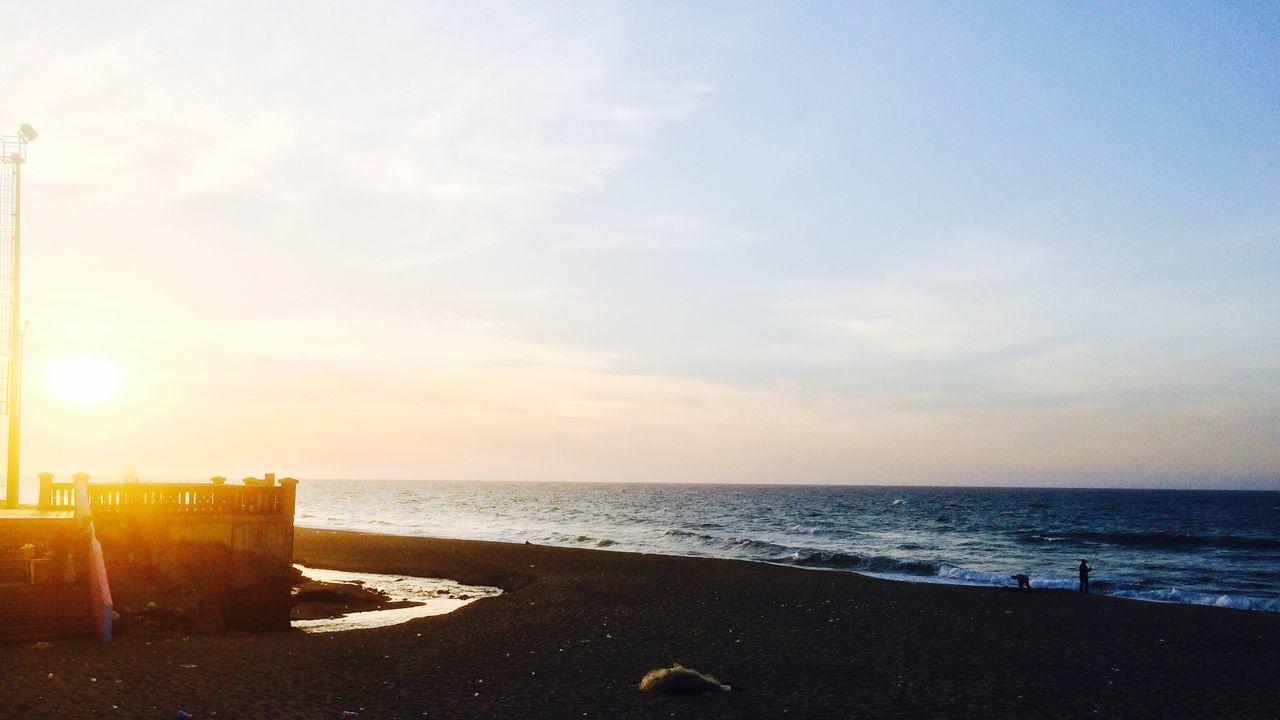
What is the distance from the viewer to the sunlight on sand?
2255 cm

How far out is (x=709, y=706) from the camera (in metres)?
14.0

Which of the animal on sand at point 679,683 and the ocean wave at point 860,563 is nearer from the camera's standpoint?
the animal on sand at point 679,683

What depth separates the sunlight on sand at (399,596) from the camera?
888 inches

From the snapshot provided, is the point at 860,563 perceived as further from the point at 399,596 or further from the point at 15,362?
the point at 15,362

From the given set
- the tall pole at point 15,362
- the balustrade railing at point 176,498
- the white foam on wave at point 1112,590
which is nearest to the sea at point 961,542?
the white foam on wave at point 1112,590

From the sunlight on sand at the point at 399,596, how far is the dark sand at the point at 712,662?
155 cm

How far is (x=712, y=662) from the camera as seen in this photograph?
18.0 metres

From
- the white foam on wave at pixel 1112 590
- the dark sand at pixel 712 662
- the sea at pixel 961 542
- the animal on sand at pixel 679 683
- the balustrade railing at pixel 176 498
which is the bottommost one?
the sea at pixel 961 542

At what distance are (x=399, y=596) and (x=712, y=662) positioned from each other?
593 inches

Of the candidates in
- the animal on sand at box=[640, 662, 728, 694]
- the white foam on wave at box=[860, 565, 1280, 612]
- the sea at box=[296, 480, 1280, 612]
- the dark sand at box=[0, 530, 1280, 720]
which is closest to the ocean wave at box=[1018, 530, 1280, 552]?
the sea at box=[296, 480, 1280, 612]

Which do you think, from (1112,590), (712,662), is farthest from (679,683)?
(1112,590)

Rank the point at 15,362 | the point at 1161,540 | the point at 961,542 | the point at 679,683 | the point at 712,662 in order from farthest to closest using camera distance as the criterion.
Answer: the point at 1161,540
the point at 961,542
the point at 15,362
the point at 712,662
the point at 679,683

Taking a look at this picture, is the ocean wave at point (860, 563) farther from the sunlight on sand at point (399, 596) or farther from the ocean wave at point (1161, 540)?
the ocean wave at point (1161, 540)

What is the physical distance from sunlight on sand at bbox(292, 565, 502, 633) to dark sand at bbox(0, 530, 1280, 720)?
1.55 metres
